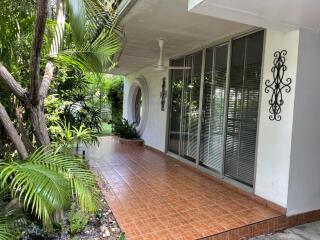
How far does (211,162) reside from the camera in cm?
511

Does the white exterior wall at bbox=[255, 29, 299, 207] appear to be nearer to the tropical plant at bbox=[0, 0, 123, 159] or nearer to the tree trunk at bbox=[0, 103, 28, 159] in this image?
the tropical plant at bbox=[0, 0, 123, 159]

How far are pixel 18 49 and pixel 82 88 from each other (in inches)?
98.1

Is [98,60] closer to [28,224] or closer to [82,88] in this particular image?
[28,224]

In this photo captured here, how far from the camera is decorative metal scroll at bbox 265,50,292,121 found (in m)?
3.54

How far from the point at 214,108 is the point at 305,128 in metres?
1.80

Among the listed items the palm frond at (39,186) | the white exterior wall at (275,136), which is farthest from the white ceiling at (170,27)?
the palm frond at (39,186)

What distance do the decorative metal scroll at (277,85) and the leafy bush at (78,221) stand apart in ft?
8.90

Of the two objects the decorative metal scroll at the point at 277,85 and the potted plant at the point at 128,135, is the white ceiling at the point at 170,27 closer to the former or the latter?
the decorative metal scroll at the point at 277,85

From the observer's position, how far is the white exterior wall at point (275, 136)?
3430 mm

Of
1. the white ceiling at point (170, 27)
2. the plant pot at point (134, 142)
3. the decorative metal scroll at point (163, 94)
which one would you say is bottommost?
the plant pot at point (134, 142)

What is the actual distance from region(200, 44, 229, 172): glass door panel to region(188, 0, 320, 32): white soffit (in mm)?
1660

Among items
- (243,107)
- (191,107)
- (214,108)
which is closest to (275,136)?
(243,107)

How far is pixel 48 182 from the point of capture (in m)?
1.89

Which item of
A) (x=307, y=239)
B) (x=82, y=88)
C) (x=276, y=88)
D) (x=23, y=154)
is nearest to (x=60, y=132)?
(x=23, y=154)
